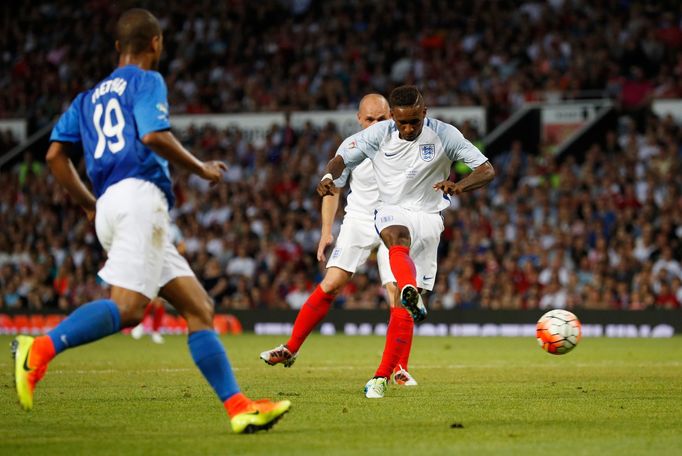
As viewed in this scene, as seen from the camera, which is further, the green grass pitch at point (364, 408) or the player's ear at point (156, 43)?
the player's ear at point (156, 43)

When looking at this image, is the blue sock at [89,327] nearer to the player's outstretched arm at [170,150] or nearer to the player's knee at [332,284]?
the player's outstretched arm at [170,150]

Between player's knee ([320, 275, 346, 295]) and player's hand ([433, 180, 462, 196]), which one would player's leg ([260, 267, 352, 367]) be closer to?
player's knee ([320, 275, 346, 295])

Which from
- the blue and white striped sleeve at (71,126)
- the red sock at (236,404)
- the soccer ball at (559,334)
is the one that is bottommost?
the red sock at (236,404)

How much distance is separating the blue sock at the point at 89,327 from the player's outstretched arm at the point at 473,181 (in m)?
3.26

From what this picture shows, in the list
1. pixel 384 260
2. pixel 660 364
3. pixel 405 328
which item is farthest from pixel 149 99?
pixel 660 364

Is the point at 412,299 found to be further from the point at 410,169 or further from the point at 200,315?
the point at 200,315

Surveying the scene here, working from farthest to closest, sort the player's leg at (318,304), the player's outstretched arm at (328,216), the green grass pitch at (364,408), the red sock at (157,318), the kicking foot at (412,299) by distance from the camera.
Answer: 1. the red sock at (157,318)
2. the player's outstretched arm at (328,216)
3. the player's leg at (318,304)
4. the kicking foot at (412,299)
5. the green grass pitch at (364,408)

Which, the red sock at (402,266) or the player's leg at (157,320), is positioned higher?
the red sock at (402,266)

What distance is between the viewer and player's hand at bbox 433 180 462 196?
9.05m

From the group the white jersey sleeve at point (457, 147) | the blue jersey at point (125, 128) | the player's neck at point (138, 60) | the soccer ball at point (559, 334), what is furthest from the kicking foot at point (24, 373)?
the soccer ball at point (559, 334)

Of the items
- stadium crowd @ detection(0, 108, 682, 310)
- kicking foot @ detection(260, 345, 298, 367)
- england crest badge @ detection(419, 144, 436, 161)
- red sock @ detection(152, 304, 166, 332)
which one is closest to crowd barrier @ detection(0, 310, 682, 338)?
stadium crowd @ detection(0, 108, 682, 310)

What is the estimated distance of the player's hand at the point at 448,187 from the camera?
905 centimetres

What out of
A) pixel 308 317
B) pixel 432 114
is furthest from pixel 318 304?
pixel 432 114

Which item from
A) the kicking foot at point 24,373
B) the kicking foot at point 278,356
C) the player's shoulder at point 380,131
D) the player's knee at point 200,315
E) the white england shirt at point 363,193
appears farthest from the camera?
the white england shirt at point 363,193
